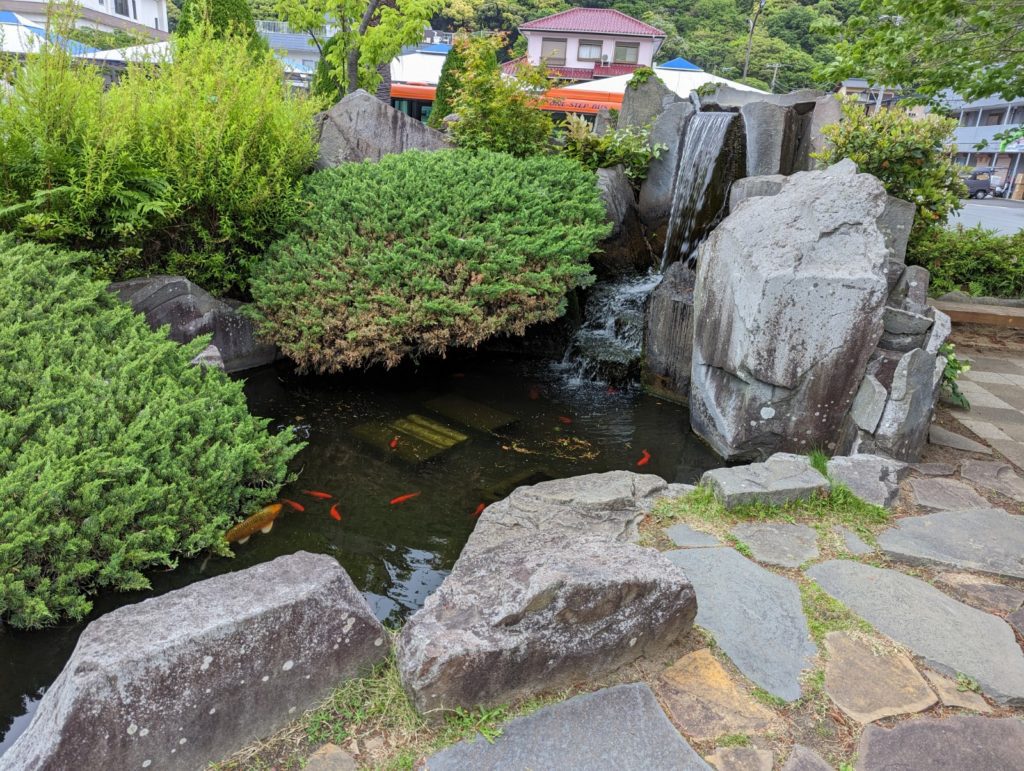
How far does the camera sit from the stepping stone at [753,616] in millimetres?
2641

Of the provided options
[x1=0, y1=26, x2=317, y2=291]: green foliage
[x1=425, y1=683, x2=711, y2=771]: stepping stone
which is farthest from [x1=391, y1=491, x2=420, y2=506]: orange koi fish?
[x1=0, y1=26, x2=317, y2=291]: green foliage

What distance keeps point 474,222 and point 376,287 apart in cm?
113

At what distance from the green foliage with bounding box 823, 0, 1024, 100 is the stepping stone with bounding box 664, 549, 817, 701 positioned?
16.8 ft

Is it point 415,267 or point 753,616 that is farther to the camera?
point 415,267

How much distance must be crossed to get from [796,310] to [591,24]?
38.0m

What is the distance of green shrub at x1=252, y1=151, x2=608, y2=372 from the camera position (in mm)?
5992

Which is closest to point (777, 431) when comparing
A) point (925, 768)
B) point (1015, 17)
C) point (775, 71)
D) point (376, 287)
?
point (925, 768)

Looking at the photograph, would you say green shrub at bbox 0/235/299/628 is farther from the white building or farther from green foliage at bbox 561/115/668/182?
the white building

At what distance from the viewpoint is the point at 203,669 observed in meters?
2.11

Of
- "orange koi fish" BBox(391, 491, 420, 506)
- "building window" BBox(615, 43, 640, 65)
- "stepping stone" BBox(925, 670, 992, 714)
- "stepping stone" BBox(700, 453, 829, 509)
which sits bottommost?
"orange koi fish" BBox(391, 491, 420, 506)

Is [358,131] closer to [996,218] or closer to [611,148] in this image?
[611,148]

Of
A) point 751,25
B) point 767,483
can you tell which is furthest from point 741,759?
point 751,25

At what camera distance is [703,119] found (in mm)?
8844

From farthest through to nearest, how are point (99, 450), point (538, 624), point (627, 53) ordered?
point (627, 53), point (99, 450), point (538, 624)
